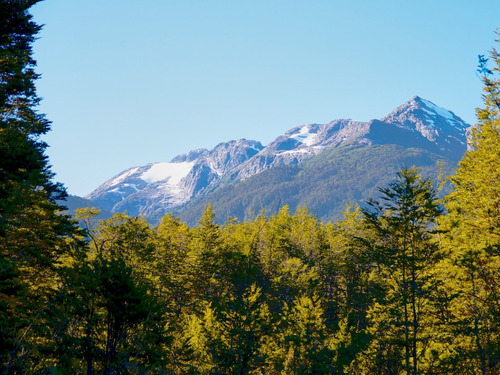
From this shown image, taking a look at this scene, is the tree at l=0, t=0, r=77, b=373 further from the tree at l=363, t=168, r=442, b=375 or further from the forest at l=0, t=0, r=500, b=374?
the tree at l=363, t=168, r=442, b=375

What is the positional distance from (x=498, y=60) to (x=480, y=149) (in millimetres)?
6562

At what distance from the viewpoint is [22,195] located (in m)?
16.2

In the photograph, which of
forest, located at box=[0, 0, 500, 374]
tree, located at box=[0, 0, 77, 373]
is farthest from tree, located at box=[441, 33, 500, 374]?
tree, located at box=[0, 0, 77, 373]

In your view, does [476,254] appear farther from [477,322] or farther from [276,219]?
[276,219]

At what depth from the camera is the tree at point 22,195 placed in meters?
12.7

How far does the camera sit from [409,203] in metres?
17.4

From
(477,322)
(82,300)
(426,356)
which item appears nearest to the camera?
(82,300)

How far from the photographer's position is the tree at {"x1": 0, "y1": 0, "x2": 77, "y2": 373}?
41.7ft

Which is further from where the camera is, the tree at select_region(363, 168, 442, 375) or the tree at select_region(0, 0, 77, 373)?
the tree at select_region(363, 168, 442, 375)

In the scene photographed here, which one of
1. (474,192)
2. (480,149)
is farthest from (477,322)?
(480,149)

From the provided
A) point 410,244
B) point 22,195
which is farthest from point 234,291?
point 22,195

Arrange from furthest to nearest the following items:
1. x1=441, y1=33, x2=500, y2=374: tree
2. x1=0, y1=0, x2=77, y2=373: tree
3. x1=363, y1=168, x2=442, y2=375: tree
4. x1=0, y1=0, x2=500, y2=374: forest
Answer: x1=363, y1=168, x2=442, y2=375: tree < x1=441, y1=33, x2=500, y2=374: tree < x1=0, y1=0, x2=77, y2=373: tree < x1=0, y1=0, x2=500, y2=374: forest

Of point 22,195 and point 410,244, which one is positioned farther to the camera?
point 410,244

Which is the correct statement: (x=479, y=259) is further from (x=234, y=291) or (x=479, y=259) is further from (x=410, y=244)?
(x=234, y=291)
